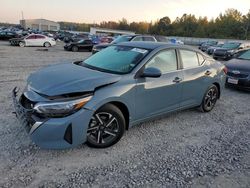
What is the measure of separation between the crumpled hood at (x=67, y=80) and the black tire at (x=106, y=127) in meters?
0.39

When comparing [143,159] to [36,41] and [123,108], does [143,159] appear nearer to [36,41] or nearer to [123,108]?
[123,108]

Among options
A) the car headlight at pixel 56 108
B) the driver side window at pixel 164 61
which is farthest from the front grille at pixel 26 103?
the driver side window at pixel 164 61

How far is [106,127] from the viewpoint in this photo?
3.68 meters

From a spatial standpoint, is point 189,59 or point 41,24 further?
point 41,24

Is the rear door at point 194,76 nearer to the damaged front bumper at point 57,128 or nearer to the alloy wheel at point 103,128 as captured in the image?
the alloy wheel at point 103,128

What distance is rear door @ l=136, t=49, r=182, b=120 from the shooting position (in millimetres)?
4012

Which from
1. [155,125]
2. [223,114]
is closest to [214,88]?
[223,114]

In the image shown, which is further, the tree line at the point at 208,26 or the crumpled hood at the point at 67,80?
the tree line at the point at 208,26

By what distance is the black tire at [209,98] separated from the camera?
5.56 m

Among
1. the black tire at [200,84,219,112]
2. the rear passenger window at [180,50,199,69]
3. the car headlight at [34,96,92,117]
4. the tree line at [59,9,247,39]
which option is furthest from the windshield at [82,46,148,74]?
the tree line at [59,9,247,39]

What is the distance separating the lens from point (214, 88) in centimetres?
577

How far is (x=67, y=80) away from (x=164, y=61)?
1874 millimetres

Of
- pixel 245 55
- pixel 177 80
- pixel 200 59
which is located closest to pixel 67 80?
pixel 177 80

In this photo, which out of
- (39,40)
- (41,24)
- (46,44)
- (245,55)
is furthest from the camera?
(41,24)
